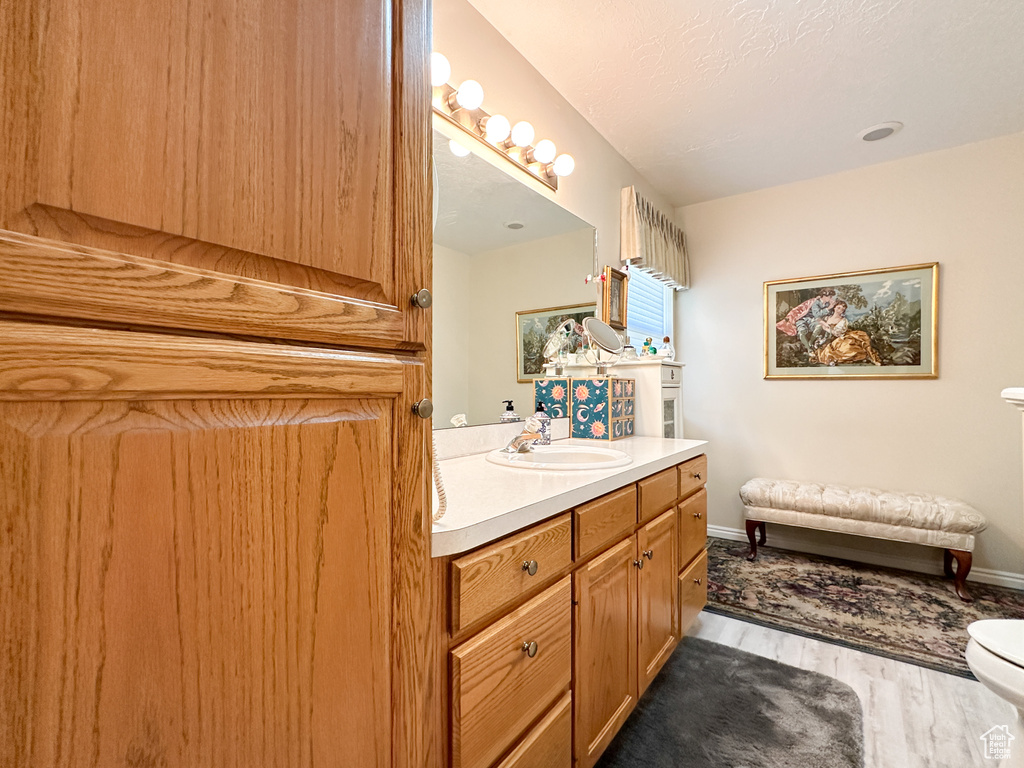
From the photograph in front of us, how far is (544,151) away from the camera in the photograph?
2.07 m

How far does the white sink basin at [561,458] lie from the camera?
54.7 inches

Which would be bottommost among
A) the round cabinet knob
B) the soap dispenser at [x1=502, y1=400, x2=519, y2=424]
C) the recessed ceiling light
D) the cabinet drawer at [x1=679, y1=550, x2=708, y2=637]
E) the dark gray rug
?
the dark gray rug

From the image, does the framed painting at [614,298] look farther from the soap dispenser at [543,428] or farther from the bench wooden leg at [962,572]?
the bench wooden leg at [962,572]

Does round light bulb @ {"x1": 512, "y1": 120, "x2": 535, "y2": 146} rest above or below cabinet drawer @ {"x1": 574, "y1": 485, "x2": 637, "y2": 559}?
above

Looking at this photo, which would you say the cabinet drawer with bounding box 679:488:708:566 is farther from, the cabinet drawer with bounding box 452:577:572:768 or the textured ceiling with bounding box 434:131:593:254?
the textured ceiling with bounding box 434:131:593:254

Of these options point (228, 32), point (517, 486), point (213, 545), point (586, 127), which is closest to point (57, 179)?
point (228, 32)

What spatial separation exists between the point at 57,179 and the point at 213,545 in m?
0.35

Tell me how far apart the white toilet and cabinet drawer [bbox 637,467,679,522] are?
0.81 metres

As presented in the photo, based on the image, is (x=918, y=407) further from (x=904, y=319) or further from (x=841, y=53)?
(x=841, y=53)

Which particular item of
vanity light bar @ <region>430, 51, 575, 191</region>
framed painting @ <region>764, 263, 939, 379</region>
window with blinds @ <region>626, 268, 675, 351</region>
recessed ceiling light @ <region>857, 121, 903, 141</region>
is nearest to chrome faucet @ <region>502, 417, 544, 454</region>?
vanity light bar @ <region>430, 51, 575, 191</region>

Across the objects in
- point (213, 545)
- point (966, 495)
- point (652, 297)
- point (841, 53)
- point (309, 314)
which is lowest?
point (966, 495)

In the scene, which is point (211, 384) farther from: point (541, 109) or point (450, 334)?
point (541, 109)

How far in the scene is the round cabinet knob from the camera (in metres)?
0.71

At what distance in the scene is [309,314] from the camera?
22.5 inches
